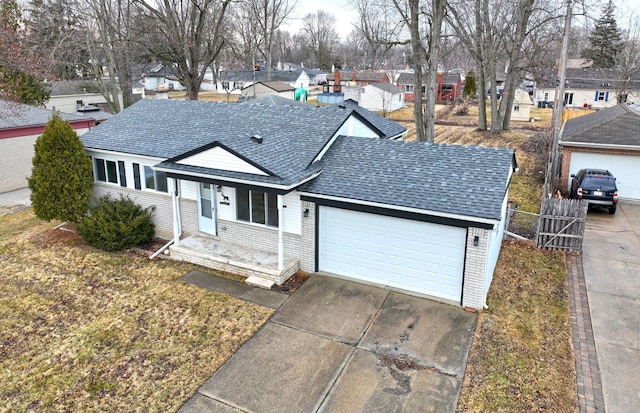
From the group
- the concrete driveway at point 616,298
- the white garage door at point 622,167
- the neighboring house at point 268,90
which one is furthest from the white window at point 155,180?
the neighboring house at point 268,90

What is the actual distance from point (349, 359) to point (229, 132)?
8.95 m

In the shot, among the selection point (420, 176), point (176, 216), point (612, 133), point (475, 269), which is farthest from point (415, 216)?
point (612, 133)

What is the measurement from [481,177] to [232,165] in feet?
20.9

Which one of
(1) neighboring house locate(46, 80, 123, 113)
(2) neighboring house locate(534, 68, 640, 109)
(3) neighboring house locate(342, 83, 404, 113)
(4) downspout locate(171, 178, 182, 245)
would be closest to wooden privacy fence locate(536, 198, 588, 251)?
(4) downspout locate(171, 178, 182, 245)

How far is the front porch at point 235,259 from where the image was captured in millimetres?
12477

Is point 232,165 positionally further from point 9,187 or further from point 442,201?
point 9,187

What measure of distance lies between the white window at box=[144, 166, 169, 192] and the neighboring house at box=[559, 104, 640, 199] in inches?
643

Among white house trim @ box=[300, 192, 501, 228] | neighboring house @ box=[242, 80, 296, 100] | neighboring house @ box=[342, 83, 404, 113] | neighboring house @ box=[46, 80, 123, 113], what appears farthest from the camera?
neighboring house @ box=[242, 80, 296, 100]

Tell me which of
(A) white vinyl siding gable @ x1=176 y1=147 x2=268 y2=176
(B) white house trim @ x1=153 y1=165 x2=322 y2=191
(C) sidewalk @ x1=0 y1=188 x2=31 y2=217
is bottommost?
(C) sidewalk @ x1=0 y1=188 x2=31 y2=217

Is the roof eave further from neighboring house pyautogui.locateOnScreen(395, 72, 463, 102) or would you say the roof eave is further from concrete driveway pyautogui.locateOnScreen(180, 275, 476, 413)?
neighboring house pyautogui.locateOnScreen(395, 72, 463, 102)

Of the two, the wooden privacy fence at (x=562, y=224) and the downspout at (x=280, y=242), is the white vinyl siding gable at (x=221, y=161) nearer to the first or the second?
the downspout at (x=280, y=242)

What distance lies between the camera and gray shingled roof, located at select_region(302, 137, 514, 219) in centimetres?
1086

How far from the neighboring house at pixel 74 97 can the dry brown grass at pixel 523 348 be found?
38.8m

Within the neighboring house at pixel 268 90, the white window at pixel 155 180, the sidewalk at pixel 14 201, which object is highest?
the neighboring house at pixel 268 90
